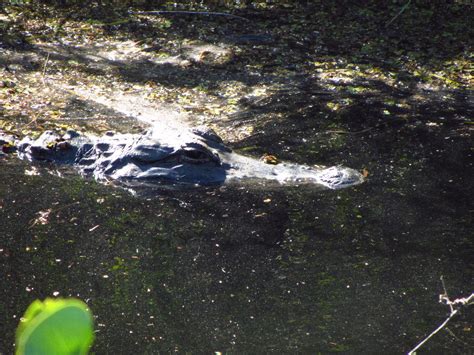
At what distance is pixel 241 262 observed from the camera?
3994 millimetres

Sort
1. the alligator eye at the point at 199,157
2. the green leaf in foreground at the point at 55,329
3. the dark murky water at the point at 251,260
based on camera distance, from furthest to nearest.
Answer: the alligator eye at the point at 199,157
the dark murky water at the point at 251,260
the green leaf in foreground at the point at 55,329

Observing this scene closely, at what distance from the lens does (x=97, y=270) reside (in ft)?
12.6

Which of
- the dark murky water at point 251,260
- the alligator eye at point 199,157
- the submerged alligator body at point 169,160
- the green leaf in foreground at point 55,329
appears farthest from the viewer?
the alligator eye at point 199,157

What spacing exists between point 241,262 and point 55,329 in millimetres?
3593

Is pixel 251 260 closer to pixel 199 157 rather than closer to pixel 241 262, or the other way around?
pixel 241 262

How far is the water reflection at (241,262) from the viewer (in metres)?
3.15

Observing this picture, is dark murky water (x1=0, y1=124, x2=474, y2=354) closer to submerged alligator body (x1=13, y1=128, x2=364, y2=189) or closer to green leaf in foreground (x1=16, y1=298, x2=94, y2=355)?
submerged alligator body (x1=13, y1=128, x2=364, y2=189)

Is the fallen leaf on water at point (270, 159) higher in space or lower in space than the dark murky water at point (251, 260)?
lower

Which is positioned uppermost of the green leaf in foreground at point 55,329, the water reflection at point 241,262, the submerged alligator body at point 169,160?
the green leaf in foreground at point 55,329

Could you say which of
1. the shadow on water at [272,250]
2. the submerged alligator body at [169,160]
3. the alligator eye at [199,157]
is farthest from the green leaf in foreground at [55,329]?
the alligator eye at [199,157]

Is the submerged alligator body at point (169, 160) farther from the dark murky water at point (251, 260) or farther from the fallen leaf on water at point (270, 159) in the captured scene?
the dark murky water at point (251, 260)

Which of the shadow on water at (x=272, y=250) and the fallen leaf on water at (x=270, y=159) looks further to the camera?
the fallen leaf on water at (x=270, y=159)

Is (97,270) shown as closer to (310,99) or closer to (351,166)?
(351,166)

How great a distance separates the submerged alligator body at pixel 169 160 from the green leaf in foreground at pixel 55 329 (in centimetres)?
473
